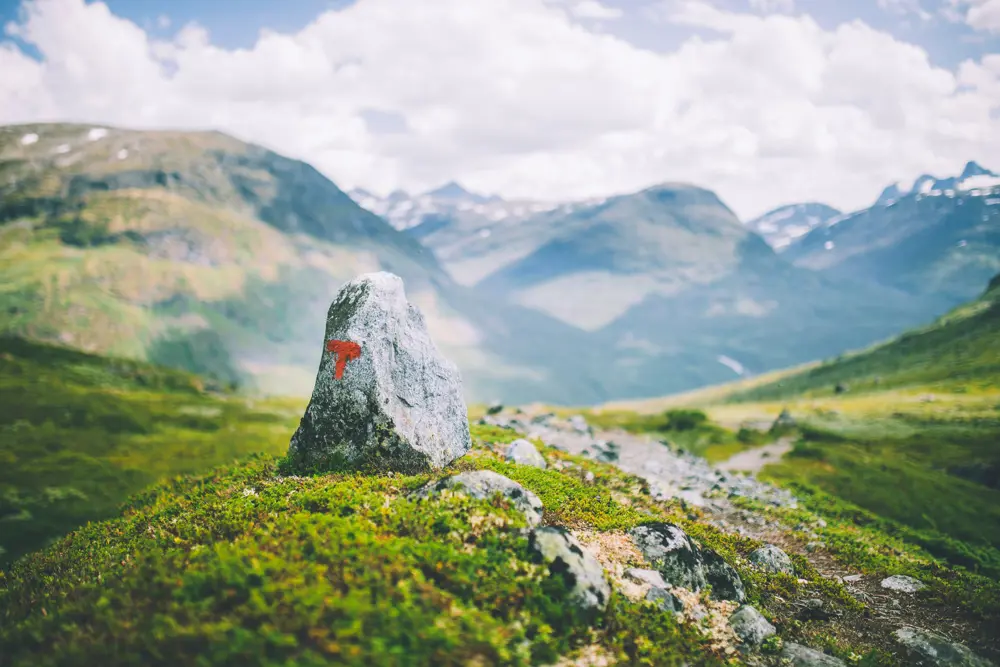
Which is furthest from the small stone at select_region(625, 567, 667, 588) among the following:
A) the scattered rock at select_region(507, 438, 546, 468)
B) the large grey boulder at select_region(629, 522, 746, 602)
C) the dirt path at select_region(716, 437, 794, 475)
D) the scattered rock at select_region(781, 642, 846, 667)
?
the dirt path at select_region(716, 437, 794, 475)

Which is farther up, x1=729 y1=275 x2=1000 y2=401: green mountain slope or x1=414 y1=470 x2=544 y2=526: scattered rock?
x1=729 y1=275 x2=1000 y2=401: green mountain slope

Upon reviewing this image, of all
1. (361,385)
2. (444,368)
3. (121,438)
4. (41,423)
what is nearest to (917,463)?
(444,368)

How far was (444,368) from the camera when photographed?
23734 millimetres

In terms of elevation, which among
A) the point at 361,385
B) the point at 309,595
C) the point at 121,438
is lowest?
the point at 121,438

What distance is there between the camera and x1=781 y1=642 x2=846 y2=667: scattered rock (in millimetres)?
12633

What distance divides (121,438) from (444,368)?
44.6m

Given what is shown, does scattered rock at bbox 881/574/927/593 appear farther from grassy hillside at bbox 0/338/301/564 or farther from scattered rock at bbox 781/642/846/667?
grassy hillside at bbox 0/338/301/564

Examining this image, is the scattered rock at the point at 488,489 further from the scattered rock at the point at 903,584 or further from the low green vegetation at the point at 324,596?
the scattered rock at the point at 903,584

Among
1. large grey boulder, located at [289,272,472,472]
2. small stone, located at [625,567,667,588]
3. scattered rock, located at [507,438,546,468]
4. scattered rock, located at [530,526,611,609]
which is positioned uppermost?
large grey boulder, located at [289,272,472,472]

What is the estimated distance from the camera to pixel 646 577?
14.6m

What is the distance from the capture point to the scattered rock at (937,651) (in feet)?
42.7

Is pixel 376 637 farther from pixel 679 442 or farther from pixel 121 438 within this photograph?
pixel 679 442

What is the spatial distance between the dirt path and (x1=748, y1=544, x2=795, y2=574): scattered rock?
35.4 metres

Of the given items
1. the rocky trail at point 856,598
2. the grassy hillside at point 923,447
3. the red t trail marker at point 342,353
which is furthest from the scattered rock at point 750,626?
the grassy hillside at point 923,447
